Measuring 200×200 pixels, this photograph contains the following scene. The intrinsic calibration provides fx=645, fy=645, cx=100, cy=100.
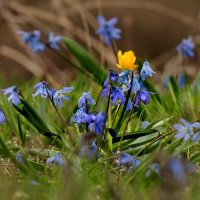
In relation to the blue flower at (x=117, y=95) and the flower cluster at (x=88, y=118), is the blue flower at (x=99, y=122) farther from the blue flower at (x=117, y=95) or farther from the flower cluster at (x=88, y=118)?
the blue flower at (x=117, y=95)

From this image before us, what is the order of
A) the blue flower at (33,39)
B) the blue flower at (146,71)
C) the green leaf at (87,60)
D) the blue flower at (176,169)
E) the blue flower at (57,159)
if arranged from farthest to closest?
the blue flower at (33,39) → the green leaf at (87,60) → the blue flower at (146,71) → the blue flower at (57,159) → the blue flower at (176,169)

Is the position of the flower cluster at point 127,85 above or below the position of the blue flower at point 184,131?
above

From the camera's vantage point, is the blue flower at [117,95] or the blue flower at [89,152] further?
the blue flower at [117,95]

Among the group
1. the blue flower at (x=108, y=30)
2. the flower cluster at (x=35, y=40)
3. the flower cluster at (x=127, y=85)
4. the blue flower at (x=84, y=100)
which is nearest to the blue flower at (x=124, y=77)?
the flower cluster at (x=127, y=85)

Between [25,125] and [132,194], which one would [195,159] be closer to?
[132,194]

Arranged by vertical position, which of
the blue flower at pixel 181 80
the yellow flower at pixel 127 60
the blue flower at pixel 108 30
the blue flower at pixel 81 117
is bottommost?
the blue flower at pixel 181 80

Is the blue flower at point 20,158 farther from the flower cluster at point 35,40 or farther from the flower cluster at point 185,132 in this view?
the flower cluster at point 35,40

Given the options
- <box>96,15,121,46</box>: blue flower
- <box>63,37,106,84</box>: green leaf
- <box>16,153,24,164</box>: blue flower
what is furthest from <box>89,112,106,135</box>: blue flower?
<box>96,15,121,46</box>: blue flower

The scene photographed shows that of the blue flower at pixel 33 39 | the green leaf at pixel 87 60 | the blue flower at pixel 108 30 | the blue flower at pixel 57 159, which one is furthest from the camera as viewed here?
the blue flower at pixel 108 30

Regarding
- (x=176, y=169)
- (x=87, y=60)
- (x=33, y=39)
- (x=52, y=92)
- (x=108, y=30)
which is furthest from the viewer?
(x=108, y=30)

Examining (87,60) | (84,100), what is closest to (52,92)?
(84,100)

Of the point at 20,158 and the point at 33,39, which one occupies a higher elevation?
the point at 33,39

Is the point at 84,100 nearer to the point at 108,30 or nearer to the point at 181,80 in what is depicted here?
the point at 181,80
